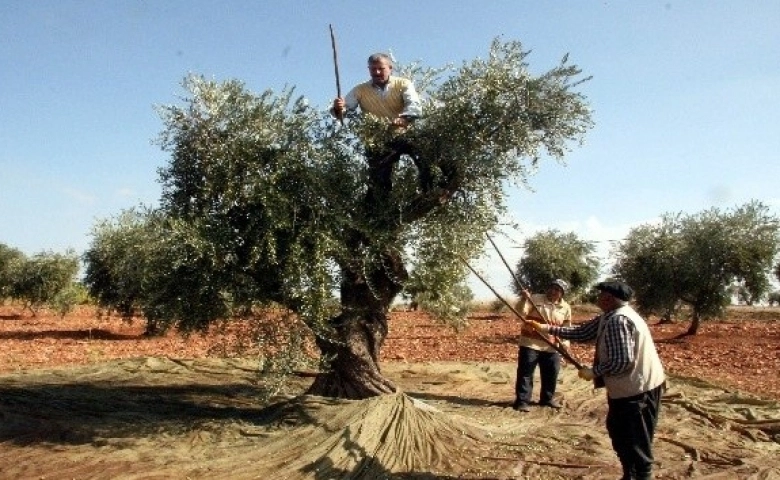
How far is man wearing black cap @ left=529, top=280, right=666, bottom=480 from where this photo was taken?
7734 mm

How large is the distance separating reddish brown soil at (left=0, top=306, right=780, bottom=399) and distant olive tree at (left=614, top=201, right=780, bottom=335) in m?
1.76

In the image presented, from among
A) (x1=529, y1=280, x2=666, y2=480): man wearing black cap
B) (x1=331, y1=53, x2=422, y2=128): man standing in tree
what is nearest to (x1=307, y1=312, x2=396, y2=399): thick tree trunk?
(x1=331, y1=53, x2=422, y2=128): man standing in tree

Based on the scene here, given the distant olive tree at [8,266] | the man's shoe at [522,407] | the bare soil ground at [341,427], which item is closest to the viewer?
the bare soil ground at [341,427]

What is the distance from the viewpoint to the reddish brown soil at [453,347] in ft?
62.3

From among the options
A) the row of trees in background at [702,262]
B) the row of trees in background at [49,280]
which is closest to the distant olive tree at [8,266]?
the row of trees in background at [49,280]

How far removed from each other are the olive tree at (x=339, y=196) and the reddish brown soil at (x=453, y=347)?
1.64 m

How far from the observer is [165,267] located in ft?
32.8

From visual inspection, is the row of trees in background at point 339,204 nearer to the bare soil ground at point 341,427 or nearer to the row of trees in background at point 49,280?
the bare soil ground at point 341,427

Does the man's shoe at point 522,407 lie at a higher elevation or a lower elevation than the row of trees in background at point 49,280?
lower

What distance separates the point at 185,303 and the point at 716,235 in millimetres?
25739

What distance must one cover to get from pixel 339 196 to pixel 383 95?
6.37 feet

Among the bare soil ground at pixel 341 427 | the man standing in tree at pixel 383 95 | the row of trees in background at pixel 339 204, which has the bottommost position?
the bare soil ground at pixel 341 427

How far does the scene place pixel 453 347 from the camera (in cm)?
2488

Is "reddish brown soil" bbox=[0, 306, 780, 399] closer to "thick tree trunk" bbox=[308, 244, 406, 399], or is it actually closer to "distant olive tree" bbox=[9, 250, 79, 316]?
"thick tree trunk" bbox=[308, 244, 406, 399]
